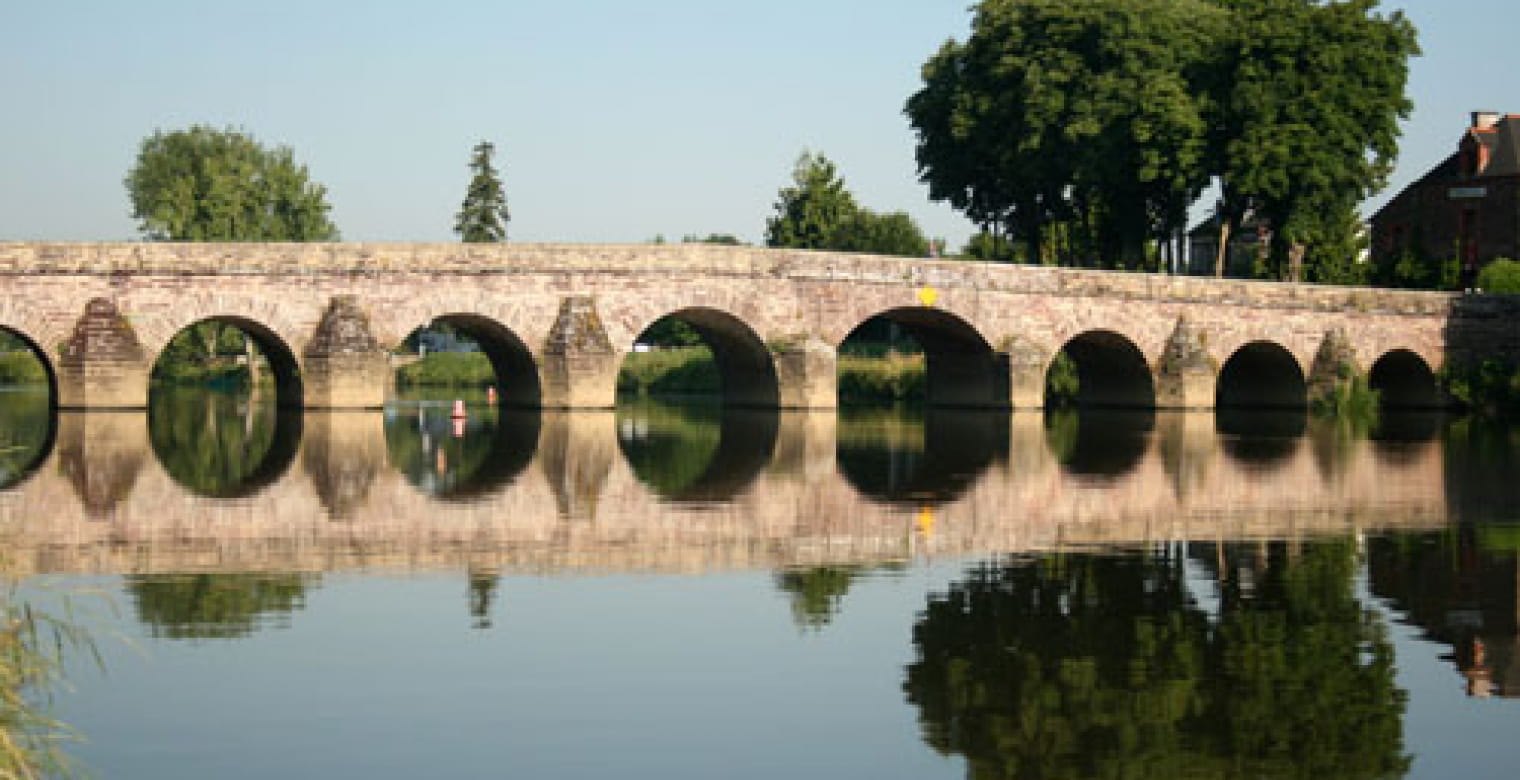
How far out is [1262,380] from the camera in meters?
54.5

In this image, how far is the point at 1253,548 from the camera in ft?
56.6

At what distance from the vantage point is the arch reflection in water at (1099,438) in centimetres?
2773

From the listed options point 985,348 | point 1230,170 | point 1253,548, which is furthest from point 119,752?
point 1230,170

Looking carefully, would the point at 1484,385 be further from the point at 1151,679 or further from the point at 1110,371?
the point at 1151,679

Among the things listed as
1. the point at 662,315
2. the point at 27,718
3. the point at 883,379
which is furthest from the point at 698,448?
the point at 883,379

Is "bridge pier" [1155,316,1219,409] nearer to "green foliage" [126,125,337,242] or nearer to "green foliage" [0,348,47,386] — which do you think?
"green foliage" [126,125,337,242]

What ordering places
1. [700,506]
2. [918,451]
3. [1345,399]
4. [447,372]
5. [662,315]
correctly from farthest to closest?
1. [447,372]
2. [1345,399]
3. [662,315]
4. [918,451]
5. [700,506]

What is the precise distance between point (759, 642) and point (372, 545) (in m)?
5.70

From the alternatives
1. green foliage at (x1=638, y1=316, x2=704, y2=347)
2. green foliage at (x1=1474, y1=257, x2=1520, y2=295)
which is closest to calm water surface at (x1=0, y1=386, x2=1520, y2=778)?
green foliage at (x1=1474, y1=257, x2=1520, y2=295)

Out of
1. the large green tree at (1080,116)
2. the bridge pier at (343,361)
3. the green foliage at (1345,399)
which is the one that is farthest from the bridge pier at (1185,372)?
the bridge pier at (343,361)

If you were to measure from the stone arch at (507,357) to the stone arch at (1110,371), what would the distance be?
14601mm

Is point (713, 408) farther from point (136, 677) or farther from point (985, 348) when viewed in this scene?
point (136, 677)

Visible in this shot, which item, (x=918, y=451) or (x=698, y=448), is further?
(x=698, y=448)

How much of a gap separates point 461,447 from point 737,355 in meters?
15.7
